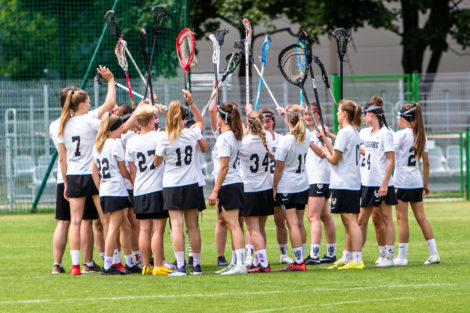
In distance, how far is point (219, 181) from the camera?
28.3 ft

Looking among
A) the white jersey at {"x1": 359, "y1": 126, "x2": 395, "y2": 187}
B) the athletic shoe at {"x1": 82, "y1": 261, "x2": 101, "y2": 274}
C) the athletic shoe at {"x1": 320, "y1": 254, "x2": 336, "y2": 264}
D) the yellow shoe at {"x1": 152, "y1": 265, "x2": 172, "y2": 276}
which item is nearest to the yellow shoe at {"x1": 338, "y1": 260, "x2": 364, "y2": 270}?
the athletic shoe at {"x1": 320, "y1": 254, "x2": 336, "y2": 264}

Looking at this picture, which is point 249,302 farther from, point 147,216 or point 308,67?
point 308,67

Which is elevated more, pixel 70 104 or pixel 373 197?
pixel 70 104

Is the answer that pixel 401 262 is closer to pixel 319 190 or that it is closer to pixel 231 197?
pixel 319 190

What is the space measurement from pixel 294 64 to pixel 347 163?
1.59m

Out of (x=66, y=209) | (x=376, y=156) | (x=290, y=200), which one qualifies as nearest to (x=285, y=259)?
(x=290, y=200)

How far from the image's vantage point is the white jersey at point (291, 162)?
9.20 m

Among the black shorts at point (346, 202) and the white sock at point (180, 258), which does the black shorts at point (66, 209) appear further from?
the black shorts at point (346, 202)

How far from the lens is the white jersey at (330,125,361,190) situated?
355 inches

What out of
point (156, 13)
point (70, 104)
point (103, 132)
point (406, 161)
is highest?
point (156, 13)

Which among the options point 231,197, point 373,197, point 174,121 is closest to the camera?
point 174,121

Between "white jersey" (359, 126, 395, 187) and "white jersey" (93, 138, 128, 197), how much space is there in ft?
9.32

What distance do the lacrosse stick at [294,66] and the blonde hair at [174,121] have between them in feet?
5.57

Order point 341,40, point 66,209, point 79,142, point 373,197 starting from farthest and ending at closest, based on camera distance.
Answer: point 341,40, point 373,197, point 66,209, point 79,142
